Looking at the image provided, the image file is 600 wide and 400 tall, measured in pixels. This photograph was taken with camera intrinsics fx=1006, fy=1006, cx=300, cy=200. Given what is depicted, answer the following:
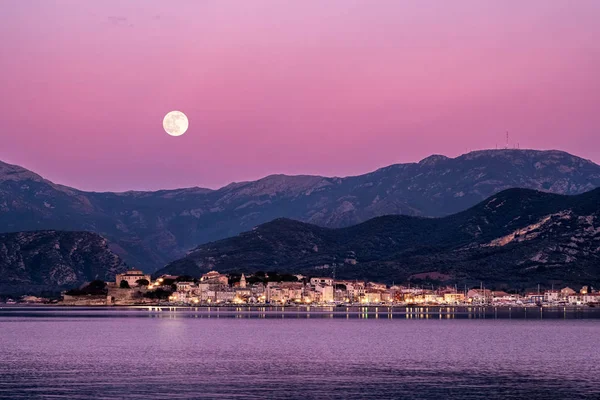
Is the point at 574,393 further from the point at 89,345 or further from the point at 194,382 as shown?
the point at 89,345

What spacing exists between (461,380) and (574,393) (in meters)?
10.6

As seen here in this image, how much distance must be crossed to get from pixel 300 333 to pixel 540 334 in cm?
3581

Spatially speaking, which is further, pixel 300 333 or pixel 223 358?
pixel 300 333

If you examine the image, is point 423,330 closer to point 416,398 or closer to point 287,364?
point 287,364

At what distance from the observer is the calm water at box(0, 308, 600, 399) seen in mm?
72000

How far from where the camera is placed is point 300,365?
92.6 metres

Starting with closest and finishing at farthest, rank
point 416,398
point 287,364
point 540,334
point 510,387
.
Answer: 1. point 416,398
2. point 510,387
3. point 287,364
4. point 540,334

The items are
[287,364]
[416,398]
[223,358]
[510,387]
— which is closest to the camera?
[416,398]

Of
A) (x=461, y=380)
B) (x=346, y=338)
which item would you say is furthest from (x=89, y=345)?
(x=461, y=380)

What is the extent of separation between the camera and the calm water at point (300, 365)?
72000 mm

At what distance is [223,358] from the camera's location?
101 meters

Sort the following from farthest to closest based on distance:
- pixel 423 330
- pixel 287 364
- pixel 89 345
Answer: pixel 423 330, pixel 89 345, pixel 287 364

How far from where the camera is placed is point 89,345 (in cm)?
12262

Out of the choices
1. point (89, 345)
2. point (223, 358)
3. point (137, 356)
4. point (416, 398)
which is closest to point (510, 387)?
point (416, 398)
